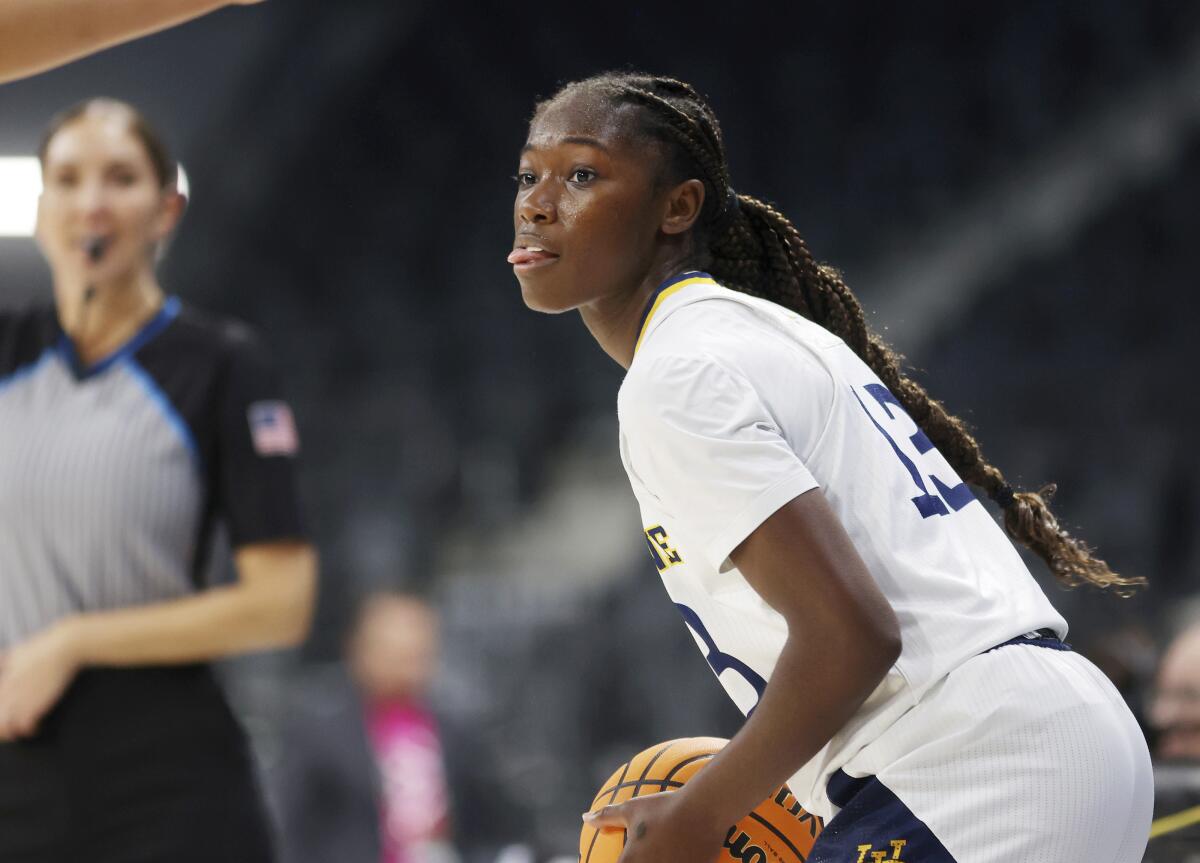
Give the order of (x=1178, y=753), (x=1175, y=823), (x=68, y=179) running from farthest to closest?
1. (x=1178, y=753)
2. (x=1175, y=823)
3. (x=68, y=179)

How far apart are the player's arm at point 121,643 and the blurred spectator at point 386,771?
3.16 metres

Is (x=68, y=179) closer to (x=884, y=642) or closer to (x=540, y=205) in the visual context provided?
(x=540, y=205)

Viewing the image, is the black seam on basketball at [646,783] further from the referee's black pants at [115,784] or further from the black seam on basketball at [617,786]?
the referee's black pants at [115,784]

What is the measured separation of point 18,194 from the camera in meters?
5.74

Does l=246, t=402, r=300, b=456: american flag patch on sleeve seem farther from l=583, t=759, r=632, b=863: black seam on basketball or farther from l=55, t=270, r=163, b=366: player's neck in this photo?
l=583, t=759, r=632, b=863: black seam on basketball

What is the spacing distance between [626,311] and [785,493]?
0.56 meters

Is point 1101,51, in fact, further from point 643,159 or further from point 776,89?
point 643,159

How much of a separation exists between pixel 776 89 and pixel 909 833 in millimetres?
7005

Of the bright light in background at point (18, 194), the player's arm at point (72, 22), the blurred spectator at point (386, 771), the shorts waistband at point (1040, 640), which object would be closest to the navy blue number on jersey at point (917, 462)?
the shorts waistband at point (1040, 640)

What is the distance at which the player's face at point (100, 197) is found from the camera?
2381 mm

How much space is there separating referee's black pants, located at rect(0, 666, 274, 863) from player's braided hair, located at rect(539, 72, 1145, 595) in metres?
1.10

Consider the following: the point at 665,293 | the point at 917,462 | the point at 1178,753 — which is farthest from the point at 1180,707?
the point at 665,293

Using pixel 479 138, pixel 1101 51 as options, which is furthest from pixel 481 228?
pixel 1101 51

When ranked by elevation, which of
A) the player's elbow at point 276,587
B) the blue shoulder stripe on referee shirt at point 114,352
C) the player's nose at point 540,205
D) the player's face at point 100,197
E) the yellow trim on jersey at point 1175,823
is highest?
the player's face at point 100,197
